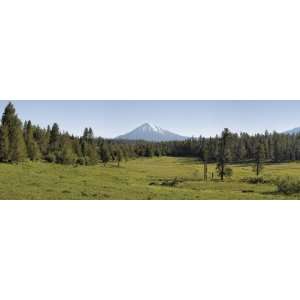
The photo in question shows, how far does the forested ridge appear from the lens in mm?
17672

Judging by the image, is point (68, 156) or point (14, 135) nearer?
point (68, 156)

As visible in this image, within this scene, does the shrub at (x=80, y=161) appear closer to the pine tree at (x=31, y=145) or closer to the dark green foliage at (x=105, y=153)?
the dark green foliage at (x=105, y=153)

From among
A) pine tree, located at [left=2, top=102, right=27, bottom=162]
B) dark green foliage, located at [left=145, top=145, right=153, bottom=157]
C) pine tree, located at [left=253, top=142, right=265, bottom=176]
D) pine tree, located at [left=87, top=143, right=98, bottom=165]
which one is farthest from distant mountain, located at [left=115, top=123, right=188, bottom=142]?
pine tree, located at [left=2, top=102, right=27, bottom=162]

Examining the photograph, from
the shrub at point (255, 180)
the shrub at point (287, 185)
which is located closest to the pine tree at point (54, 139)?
the shrub at point (255, 180)

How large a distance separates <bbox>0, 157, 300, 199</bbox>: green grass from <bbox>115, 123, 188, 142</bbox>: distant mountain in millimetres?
1195

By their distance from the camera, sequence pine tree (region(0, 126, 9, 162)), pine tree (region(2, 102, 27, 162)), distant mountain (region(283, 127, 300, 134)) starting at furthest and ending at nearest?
pine tree (region(0, 126, 9, 162)), pine tree (region(2, 102, 27, 162)), distant mountain (region(283, 127, 300, 134))

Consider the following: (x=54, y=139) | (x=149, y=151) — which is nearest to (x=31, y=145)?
(x=54, y=139)

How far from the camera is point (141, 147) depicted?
64.0 ft

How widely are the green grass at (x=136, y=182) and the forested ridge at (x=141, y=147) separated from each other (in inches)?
17.9

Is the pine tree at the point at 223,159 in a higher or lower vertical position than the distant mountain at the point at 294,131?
lower

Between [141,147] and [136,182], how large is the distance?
2.55m

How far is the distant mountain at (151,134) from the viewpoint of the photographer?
17250 millimetres

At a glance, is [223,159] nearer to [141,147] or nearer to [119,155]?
[141,147]

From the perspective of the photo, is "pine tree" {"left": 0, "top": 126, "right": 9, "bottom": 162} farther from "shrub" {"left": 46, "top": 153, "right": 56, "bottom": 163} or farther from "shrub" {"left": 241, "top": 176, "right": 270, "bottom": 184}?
"shrub" {"left": 241, "top": 176, "right": 270, "bottom": 184}
